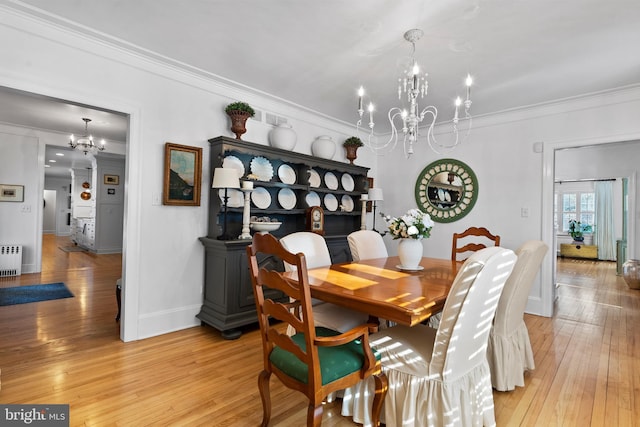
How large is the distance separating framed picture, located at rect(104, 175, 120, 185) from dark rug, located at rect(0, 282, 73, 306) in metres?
3.87

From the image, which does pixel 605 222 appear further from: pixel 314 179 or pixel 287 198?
pixel 287 198

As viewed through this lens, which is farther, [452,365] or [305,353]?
[452,365]

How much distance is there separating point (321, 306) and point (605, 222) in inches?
359

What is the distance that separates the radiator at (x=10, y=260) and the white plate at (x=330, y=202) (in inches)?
203

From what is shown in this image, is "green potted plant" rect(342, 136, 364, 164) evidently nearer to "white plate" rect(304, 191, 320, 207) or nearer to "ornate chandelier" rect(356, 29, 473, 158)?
"ornate chandelier" rect(356, 29, 473, 158)

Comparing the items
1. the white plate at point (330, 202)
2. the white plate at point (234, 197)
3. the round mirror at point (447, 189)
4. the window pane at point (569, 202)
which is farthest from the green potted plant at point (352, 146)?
the window pane at point (569, 202)

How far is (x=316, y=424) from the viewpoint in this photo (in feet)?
4.51

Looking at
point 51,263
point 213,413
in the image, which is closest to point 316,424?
point 213,413

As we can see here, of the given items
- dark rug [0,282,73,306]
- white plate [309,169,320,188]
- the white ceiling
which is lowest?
dark rug [0,282,73,306]

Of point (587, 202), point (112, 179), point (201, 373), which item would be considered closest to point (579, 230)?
point (587, 202)

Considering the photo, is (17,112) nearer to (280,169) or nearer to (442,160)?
(280,169)

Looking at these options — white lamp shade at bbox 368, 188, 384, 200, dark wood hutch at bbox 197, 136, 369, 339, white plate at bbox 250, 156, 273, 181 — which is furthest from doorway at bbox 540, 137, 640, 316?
white plate at bbox 250, 156, 273, 181

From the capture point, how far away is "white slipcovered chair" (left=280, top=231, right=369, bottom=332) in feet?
7.07

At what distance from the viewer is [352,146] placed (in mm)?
4844
